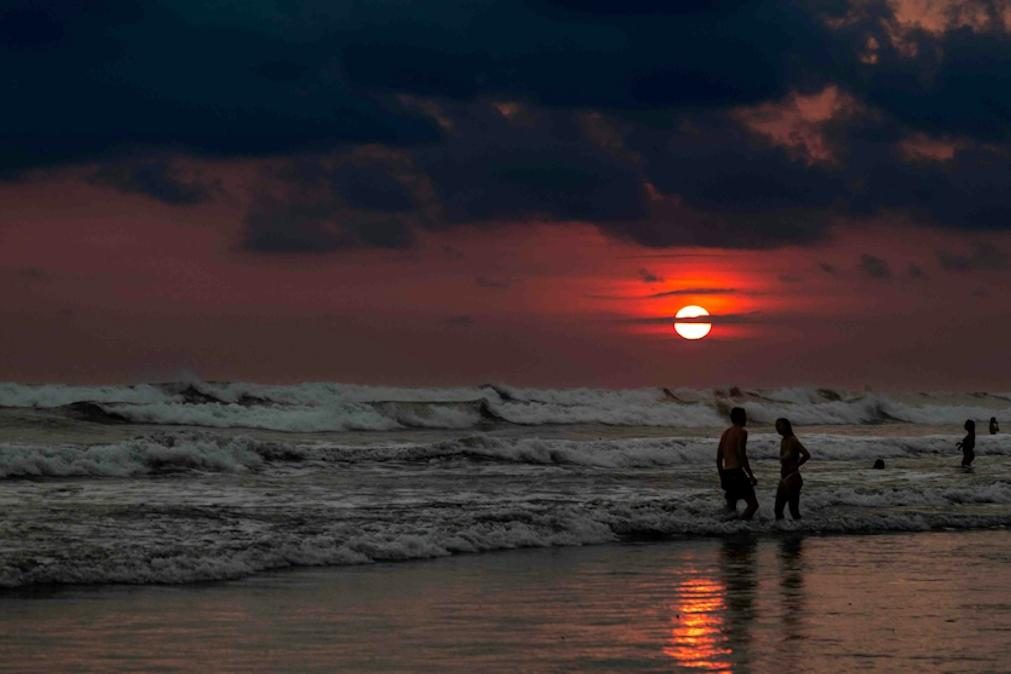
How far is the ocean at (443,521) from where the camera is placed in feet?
44.5

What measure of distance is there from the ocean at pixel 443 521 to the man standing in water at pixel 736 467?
1.22 feet

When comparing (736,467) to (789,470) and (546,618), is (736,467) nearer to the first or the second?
(789,470)

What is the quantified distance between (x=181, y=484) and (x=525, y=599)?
15672 mm

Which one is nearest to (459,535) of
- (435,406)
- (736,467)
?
(736,467)

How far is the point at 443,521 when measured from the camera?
Answer: 2017 centimetres

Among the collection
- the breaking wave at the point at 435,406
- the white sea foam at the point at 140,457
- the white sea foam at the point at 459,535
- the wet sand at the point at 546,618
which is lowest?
the wet sand at the point at 546,618

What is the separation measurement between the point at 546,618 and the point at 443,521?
818 centimetres

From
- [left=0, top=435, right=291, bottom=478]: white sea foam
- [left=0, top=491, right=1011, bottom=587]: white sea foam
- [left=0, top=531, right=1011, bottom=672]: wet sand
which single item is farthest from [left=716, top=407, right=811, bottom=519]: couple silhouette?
[left=0, top=435, right=291, bottom=478]: white sea foam

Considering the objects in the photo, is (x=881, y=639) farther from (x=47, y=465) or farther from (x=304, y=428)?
(x=304, y=428)

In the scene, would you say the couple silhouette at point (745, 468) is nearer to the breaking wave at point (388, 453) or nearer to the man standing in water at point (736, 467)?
the man standing in water at point (736, 467)

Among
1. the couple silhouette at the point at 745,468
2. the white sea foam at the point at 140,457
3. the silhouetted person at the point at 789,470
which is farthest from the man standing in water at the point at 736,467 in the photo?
the white sea foam at the point at 140,457

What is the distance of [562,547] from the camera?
1898 cm

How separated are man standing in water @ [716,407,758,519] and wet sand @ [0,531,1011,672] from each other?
4.10 m

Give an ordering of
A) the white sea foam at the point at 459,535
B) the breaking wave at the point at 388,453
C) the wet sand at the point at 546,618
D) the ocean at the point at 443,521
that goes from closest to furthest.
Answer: the wet sand at the point at 546,618
the ocean at the point at 443,521
the white sea foam at the point at 459,535
the breaking wave at the point at 388,453
